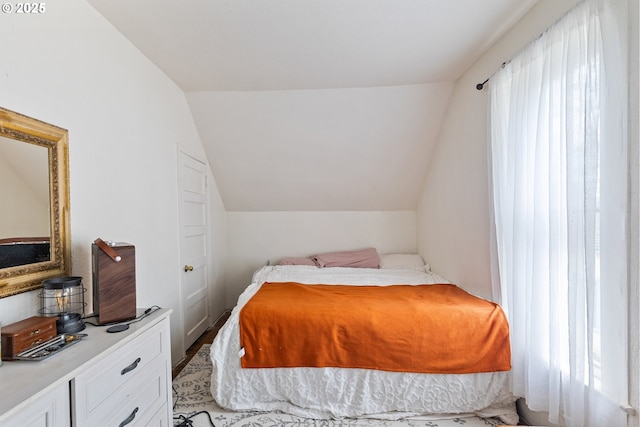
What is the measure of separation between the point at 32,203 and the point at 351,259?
294cm

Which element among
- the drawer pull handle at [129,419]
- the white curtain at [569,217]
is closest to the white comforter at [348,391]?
the white curtain at [569,217]

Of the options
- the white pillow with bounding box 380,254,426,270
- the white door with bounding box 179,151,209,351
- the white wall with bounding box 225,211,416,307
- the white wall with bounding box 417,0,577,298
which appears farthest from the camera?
the white wall with bounding box 225,211,416,307

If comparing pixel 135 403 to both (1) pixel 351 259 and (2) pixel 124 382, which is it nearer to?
(2) pixel 124 382

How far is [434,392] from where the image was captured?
178 centimetres

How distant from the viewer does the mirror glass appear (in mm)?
1071

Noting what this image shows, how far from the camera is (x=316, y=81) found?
243 centimetres

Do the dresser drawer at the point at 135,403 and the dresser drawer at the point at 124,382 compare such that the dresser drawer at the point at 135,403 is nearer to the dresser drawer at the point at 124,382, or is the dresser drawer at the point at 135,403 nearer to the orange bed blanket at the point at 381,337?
the dresser drawer at the point at 124,382

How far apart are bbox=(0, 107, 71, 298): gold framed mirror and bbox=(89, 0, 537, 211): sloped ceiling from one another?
2.90 feet

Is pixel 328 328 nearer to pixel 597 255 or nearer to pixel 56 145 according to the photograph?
pixel 597 255

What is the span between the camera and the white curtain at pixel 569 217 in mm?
1083

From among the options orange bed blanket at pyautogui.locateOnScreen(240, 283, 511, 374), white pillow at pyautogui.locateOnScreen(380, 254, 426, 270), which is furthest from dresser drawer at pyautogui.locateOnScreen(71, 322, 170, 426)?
white pillow at pyautogui.locateOnScreen(380, 254, 426, 270)

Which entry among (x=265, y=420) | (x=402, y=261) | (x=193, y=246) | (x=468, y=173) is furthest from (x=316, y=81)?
(x=265, y=420)

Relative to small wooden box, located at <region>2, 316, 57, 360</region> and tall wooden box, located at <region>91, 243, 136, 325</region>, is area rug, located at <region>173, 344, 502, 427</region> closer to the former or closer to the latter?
tall wooden box, located at <region>91, 243, 136, 325</region>

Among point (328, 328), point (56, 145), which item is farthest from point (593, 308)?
point (56, 145)
